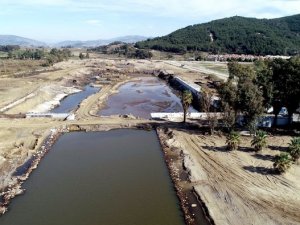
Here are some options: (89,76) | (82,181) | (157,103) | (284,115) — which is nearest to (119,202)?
(82,181)

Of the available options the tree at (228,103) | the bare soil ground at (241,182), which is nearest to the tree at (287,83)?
the bare soil ground at (241,182)

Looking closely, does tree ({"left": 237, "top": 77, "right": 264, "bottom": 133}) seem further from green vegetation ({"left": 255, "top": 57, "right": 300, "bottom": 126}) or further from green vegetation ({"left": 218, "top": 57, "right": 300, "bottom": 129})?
green vegetation ({"left": 255, "top": 57, "right": 300, "bottom": 126})

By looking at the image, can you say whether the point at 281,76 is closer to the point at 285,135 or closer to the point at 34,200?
the point at 285,135

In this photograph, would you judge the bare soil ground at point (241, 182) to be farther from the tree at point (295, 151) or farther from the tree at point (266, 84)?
the tree at point (266, 84)

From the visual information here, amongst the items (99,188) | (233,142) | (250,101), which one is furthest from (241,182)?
(250,101)

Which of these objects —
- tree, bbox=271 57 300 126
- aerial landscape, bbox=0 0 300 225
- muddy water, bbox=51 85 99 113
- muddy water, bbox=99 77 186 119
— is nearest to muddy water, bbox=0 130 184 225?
aerial landscape, bbox=0 0 300 225

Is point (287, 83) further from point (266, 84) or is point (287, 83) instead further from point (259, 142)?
point (259, 142)
